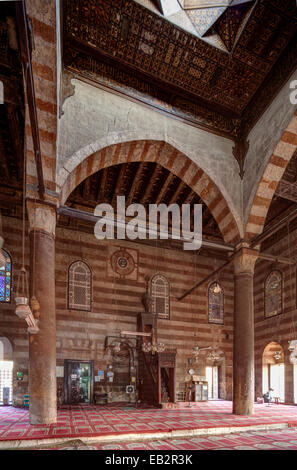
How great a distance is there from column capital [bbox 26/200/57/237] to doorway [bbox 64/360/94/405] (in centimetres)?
654

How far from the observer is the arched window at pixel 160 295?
14.9 m

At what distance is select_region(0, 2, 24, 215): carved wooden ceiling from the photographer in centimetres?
676

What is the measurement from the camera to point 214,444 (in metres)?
6.28

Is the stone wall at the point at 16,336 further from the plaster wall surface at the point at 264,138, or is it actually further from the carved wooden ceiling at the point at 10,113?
the plaster wall surface at the point at 264,138

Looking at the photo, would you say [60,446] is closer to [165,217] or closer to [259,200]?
[259,200]

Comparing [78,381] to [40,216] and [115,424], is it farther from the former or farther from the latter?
[40,216]

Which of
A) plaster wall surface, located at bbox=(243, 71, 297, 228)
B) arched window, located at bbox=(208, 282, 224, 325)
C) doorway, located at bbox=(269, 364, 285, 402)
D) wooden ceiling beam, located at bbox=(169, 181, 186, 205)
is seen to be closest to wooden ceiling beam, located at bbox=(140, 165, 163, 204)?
wooden ceiling beam, located at bbox=(169, 181, 186, 205)

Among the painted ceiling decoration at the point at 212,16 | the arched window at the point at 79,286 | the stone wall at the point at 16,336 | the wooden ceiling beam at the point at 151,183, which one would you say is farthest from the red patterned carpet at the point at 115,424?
the painted ceiling decoration at the point at 212,16

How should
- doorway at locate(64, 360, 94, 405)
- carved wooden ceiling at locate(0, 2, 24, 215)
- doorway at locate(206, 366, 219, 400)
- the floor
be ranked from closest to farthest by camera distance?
the floor
carved wooden ceiling at locate(0, 2, 24, 215)
doorway at locate(64, 360, 94, 405)
doorway at locate(206, 366, 219, 400)

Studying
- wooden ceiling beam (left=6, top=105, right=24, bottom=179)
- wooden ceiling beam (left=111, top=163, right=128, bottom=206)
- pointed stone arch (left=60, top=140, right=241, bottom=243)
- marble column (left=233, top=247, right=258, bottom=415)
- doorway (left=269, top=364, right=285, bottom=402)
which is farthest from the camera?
doorway (left=269, top=364, right=285, bottom=402)

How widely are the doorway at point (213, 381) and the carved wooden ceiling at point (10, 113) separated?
1031cm

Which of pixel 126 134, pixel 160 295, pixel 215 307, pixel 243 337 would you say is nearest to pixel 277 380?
pixel 215 307

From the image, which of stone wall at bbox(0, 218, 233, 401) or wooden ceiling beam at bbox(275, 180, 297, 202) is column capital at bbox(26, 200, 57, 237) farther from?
wooden ceiling beam at bbox(275, 180, 297, 202)

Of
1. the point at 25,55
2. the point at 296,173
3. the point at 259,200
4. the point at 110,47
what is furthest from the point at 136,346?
the point at 25,55
